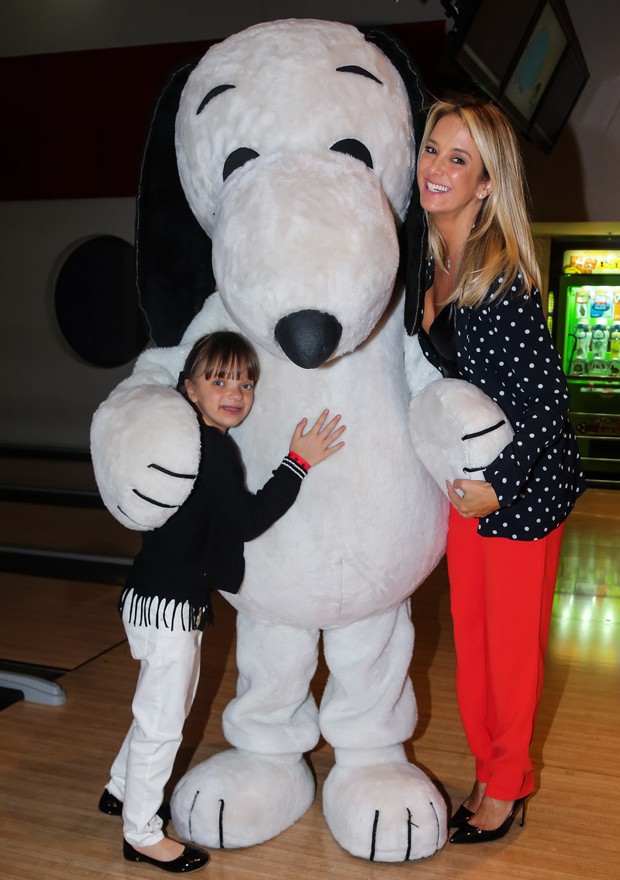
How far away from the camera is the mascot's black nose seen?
1389mm

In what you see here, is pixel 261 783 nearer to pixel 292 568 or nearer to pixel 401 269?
pixel 292 568

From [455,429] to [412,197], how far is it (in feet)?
1.55

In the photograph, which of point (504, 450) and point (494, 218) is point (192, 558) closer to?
point (504, 450)

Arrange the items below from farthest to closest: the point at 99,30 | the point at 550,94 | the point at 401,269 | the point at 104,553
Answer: the point at 99,30 < the point at 550,94 < the point at 104,553 < the point at 401,269

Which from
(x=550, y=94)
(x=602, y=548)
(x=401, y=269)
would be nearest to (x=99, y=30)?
(x=550, y=94)

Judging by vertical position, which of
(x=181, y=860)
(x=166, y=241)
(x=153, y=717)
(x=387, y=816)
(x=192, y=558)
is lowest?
(x=181, y=860)

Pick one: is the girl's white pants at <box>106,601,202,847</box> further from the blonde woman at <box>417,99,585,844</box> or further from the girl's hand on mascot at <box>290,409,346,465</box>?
the blonde woman at <box>417,99,585,844</box>

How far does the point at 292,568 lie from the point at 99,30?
5.25 meters

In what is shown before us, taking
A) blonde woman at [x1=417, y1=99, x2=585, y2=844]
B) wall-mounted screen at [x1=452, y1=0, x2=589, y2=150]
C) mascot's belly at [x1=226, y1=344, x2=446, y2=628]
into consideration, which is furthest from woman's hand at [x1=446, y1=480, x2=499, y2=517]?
wall-mounted screen at [x1=452, y1=0, x2=589, y2=150]

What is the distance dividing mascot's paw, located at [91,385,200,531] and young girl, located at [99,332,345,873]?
73mm

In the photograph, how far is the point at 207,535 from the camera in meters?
1.70

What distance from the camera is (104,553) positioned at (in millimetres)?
4105

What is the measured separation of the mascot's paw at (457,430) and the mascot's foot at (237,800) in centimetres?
73

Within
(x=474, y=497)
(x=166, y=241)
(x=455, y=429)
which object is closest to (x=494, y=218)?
(x=455, y=429)
